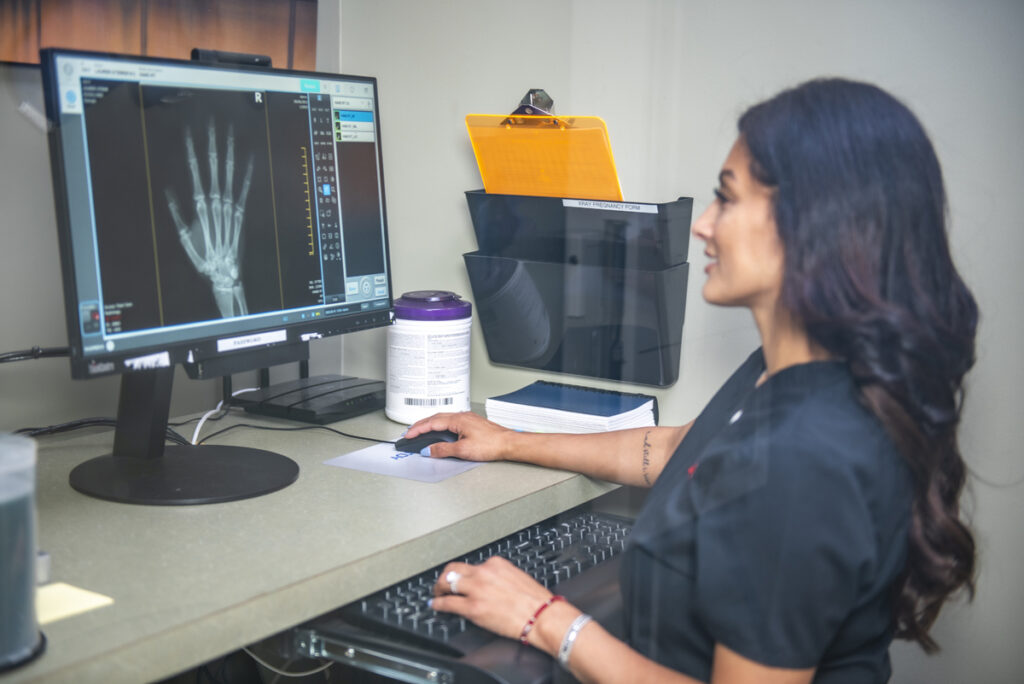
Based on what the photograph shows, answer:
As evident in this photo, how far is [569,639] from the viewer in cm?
93

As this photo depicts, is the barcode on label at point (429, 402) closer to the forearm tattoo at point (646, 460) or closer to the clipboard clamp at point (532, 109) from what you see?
the forearm tattoo at point (646, 460)

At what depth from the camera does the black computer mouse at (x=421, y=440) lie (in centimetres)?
132

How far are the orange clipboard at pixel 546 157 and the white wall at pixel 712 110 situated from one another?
33 millimetres

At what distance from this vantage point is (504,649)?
936 millimetres

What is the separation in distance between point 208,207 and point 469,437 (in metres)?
0.46

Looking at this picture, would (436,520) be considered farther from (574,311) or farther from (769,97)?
(769,97)

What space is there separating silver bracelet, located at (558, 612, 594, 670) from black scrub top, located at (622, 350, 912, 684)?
47 mm

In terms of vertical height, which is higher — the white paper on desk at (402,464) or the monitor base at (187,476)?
the monitor base at (187,476)

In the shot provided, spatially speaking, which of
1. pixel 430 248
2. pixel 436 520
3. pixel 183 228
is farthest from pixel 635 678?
pixel 430 248

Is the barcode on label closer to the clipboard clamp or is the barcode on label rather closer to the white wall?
the white wall

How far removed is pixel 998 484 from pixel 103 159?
3.37 feet

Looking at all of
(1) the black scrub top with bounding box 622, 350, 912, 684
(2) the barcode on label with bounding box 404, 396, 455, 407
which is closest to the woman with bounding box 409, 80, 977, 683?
(1) the black scrub top with bounding box 622, 350, 912, 684

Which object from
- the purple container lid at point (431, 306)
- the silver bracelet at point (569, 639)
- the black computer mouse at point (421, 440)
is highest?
the purple container lid at point (431, 306)

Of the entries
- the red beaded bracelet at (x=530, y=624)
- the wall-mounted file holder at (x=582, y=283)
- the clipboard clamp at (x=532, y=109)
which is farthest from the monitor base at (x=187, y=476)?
the clipboard clamp at (x=532, y=109)
